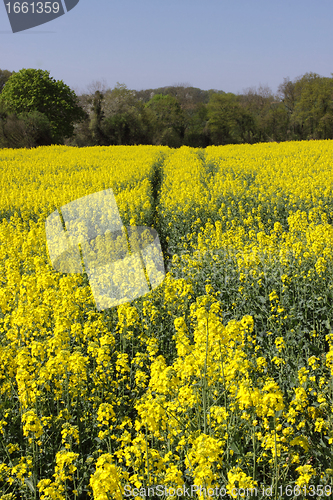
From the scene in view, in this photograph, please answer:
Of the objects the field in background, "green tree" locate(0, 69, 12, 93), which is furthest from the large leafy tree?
the field in background

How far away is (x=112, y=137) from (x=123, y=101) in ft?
25.2

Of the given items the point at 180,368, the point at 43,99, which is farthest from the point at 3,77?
the point at 180,368

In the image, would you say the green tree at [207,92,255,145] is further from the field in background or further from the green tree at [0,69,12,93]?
the field in background

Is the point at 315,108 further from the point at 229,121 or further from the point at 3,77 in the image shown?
the point at 3,77

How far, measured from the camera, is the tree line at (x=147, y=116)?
153 ft

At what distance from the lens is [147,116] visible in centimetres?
5675

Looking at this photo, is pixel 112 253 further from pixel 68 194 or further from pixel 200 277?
pixel 68 194

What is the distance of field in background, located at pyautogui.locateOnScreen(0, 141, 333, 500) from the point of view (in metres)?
2.43

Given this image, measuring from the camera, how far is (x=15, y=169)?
19016mm
